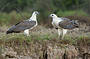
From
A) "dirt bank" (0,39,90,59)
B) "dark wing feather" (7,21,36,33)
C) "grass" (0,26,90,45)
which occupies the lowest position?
"dirt bank" (0,39,90,59)

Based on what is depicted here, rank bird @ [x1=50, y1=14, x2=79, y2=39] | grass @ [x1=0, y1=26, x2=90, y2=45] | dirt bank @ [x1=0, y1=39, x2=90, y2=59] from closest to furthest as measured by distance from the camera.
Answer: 1. dirt bank @ [x1=0, y1=39, x2=90, y2=59]
2. grass @ [x1=0, y1=26, x2=90, y2=45]
3. bird @ [x1=50, y1=14, x2=79, y2=39]

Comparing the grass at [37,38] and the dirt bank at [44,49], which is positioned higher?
the grass at [37,38]

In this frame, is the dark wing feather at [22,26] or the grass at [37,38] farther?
the dark wing feather at [22,26]

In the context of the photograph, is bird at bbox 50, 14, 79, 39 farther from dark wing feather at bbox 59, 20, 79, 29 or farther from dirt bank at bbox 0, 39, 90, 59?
dirt bank at bbox 0, 39, 90, 59

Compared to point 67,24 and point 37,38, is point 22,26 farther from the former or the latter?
point 67,24

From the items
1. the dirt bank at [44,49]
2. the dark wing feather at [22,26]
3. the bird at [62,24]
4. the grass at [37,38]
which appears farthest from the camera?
the bird at [62,24]

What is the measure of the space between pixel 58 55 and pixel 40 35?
3.59 feet

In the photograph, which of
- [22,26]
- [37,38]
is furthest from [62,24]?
[22,26]

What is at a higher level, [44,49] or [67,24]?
[67,24]

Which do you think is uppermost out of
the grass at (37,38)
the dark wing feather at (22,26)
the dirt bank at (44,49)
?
the dark wing feather at (22,26)

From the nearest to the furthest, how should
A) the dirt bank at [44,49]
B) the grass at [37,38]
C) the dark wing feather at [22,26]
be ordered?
1. the dirt bank at [44,49]
2. the grass at [37,38]
3. the dark wing feather at [22,26]

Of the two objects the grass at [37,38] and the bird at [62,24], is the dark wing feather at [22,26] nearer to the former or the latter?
the grass at [37,38]

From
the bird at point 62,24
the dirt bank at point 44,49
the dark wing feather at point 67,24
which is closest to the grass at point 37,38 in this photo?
the dirt bank at point 44,49

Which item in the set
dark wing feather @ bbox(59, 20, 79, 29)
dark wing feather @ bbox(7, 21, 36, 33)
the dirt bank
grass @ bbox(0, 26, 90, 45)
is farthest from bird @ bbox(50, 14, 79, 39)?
dark wing feather @ bbox(7, 21, 36, 33)
